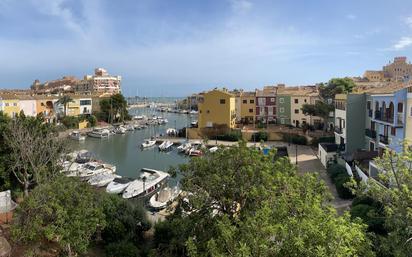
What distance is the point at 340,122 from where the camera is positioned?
34.3m

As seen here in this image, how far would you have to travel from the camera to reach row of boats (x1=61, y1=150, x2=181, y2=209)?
25.4 m

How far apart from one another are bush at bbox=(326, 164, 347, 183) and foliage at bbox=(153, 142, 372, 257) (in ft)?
51.9

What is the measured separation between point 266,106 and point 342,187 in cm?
3939

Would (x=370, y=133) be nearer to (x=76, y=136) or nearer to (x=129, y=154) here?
(x=129, y=154)

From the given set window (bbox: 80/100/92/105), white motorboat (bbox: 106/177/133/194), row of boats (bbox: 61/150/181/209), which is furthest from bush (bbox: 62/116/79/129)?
white motorboat (bbox: 106/177/133/194)

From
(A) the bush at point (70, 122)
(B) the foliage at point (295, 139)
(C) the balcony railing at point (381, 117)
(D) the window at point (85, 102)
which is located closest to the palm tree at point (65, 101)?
(A) the bush at point (70, 122)

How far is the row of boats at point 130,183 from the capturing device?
2538 cm

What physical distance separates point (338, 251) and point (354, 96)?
28.0 m

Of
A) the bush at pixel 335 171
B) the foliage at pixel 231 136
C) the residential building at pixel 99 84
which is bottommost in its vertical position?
the bush at pixel 335 171

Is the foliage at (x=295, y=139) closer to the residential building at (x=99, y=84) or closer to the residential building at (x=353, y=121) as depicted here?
the residential building at (x=353, y=121)

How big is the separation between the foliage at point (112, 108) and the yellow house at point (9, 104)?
60.7 ft

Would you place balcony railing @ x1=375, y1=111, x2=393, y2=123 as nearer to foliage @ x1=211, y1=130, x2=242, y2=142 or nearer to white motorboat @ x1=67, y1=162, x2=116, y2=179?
foliage @ x1=211, y1=130, x2=242, y2=142

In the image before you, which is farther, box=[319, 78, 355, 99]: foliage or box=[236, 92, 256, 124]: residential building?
box=[236, 92, 256, 124]: residential building

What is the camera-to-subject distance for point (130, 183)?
29.1 meters
